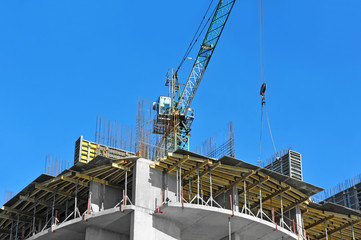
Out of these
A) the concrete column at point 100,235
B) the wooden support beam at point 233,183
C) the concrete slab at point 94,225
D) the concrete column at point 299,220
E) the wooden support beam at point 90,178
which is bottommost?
the concrete column at point 100,235

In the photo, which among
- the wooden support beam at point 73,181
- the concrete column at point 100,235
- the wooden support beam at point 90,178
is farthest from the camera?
the wooden support beam at point 73,181

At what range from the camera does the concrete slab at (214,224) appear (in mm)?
40719

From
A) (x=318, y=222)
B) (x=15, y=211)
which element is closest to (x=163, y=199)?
(x=15, y=211)

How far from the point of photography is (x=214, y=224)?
4234 centimetres

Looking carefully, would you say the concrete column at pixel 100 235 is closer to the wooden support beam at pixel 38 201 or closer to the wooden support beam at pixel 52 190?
the wooden support beam at pixel 52 190

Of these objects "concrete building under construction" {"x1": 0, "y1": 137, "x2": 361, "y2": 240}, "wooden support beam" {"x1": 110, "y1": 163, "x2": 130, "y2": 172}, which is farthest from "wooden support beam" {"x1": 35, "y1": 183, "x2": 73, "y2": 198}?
"wooden support beam" {"x1": 110, "y1": 163, "x2": 130, "y2": 172}

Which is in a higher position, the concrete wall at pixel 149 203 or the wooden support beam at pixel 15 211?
the wooden support beam at pixel 15 211

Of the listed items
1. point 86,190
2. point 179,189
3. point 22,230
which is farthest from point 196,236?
point 22,230

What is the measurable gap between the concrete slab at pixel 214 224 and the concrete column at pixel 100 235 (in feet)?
11.5

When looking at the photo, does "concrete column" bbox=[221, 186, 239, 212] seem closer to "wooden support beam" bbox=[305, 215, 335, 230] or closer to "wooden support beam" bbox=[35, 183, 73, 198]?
"wooden support beam" bbox=[305, 215, 335, 230]

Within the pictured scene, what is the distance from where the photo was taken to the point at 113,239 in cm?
4234

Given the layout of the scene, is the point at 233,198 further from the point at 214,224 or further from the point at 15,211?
the point at 15,211

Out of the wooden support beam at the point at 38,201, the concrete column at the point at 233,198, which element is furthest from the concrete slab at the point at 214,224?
the wooden support beam at the point at 38,201

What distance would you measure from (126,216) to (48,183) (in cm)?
651
